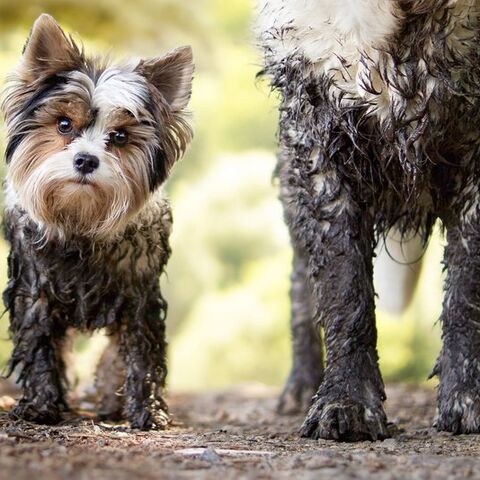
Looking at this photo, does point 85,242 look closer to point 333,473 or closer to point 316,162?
point 316,162

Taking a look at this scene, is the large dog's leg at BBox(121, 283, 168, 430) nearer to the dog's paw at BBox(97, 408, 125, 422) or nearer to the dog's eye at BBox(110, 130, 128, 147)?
the dog's paw at BBox(97, 408, 125, 422)

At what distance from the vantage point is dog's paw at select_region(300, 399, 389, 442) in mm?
4922

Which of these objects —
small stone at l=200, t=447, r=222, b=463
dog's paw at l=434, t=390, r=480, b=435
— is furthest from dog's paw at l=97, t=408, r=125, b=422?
small stone at l=200, t=447, r=222, b=463

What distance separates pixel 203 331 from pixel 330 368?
22.1 ft

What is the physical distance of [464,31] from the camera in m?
4.79

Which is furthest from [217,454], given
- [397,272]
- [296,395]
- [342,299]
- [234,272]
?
[234,272]

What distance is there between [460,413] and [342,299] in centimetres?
78

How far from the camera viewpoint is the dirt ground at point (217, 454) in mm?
3496

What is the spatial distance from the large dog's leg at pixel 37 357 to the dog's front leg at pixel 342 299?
1.34 metres

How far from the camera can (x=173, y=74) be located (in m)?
5.65

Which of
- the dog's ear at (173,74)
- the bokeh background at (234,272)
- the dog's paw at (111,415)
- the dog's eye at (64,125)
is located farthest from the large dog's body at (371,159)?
the bokeh background at (234,272)

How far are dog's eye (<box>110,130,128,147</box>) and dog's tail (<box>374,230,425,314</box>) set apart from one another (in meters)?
1.68

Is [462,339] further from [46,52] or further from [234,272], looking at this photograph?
[234,272]

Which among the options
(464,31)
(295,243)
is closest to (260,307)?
(295,243)
